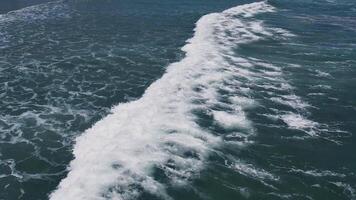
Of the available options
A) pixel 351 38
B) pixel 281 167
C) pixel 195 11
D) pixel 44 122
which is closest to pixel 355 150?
pixel 281 167

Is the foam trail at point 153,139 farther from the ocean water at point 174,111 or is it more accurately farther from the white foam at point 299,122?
the white foam at point 299,122

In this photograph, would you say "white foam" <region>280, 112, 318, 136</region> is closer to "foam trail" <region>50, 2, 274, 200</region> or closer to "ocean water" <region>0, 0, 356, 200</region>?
"ocean water" <region>0, 0, 356, 200</region>

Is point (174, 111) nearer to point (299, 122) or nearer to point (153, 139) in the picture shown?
point (153, 139)

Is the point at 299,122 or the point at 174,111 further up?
the point at 174,111

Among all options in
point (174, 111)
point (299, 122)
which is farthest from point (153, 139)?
point (299, 122)

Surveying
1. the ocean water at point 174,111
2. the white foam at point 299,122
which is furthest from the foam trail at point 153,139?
the white foam at point 299,122
